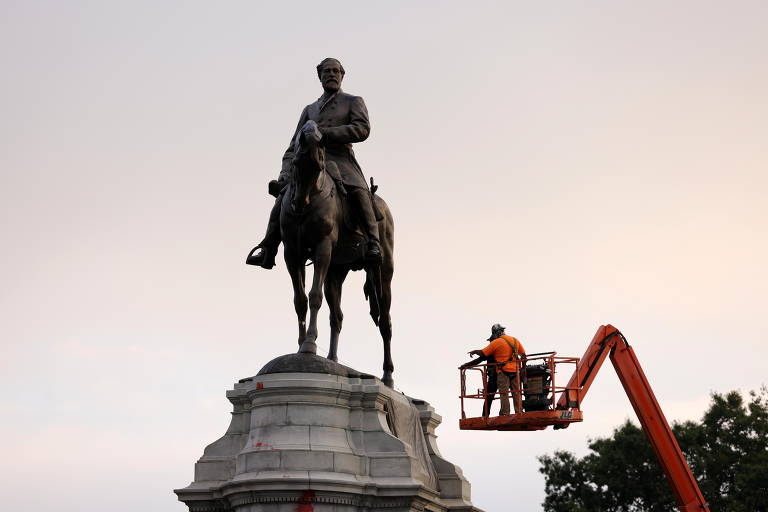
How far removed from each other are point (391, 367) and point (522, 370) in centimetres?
423

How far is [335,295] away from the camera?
21.0m

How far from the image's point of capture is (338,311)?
20.9 meters

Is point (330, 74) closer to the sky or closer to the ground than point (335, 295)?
closer to the sky

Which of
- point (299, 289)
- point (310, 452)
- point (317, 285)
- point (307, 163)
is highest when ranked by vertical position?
point (307, 163)

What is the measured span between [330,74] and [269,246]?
3.25 m

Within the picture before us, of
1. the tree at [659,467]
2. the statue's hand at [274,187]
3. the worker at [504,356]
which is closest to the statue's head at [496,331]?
the worker at [504,356]

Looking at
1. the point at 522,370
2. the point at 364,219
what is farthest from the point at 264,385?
the point at 522,370

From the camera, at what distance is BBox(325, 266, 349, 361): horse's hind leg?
2073cm

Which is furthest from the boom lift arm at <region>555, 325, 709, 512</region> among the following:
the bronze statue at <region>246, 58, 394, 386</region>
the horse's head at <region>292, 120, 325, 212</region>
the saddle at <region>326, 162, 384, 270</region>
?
the horse's head at <region>292, 120, 325, 212</region>

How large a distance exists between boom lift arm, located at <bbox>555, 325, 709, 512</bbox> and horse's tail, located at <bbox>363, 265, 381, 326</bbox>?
7.71 meters

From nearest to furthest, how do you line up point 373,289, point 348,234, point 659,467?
point 348,234
point 373,289
point 659,467

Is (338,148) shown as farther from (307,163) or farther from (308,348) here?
(308,348)

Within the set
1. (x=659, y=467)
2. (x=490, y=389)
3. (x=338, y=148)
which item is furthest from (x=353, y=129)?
(x=659, y=467)

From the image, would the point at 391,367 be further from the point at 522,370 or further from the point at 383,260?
the point at 522,370
